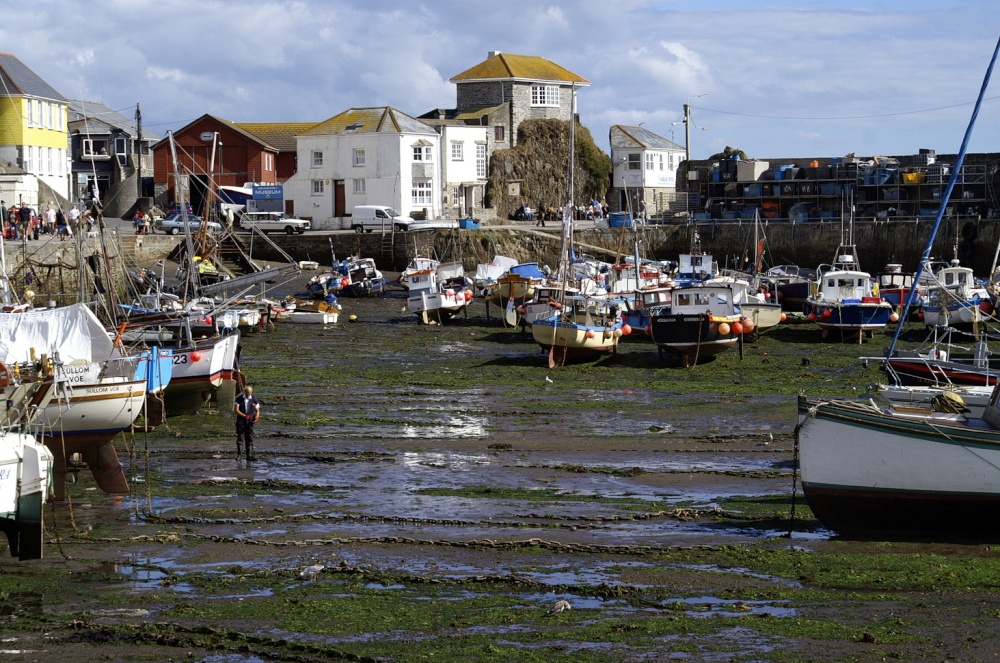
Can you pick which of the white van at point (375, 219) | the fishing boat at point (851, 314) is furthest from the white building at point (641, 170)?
the fishing boat at point (851, 314)

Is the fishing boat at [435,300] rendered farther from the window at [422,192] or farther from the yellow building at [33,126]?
the window at [422,192]

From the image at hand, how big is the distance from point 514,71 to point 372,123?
12604 mm

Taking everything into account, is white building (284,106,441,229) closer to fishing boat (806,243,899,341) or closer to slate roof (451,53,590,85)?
slate roof (451,53,590,85)

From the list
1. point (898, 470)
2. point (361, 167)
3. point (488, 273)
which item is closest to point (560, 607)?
point (898, 470)

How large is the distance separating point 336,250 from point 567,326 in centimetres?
2960

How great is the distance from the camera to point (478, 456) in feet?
66.6

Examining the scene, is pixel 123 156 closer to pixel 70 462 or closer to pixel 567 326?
pixel 567 326

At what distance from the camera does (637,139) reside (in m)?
79.6

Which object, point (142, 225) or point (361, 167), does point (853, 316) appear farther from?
point (361, 167)

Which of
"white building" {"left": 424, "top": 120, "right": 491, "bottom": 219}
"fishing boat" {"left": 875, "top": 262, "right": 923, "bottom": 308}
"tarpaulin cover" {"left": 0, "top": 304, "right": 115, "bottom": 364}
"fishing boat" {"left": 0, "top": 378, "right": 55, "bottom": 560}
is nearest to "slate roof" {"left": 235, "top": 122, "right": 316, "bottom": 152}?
"white building" {"left": 424, "top": 120, "right": 491, "bottom": 219}

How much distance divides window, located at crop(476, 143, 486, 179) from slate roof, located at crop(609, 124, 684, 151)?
1147cm

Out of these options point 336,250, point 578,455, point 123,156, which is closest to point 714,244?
point 336,250

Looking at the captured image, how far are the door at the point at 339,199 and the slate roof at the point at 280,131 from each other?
8.33 meters

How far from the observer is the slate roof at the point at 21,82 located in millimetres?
56562
